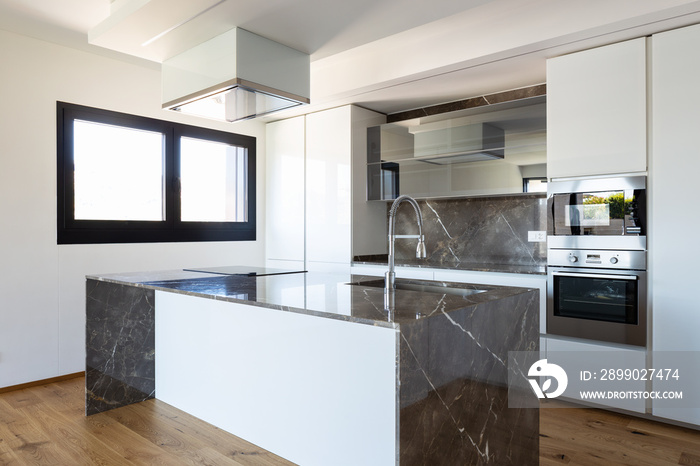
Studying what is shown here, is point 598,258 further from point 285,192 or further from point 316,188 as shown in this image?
point 285,192

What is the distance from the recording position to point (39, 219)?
3514 mm

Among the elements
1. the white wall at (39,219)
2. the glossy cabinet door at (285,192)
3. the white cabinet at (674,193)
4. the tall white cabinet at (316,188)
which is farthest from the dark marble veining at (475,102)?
the white wall at (39,219)

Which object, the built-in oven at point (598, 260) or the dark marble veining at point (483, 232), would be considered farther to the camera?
the dark marble veining at point (483, 232)

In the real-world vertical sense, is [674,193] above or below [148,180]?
below

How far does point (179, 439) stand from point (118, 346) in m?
0.79

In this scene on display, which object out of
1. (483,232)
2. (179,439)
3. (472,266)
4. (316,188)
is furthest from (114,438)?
(483,232)

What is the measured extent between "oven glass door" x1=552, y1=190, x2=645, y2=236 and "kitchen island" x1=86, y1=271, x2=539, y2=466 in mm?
1125

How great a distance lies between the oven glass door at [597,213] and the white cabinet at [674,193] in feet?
0.31

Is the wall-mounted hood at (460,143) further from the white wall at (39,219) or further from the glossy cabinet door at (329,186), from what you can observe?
the white wall at (39,219)

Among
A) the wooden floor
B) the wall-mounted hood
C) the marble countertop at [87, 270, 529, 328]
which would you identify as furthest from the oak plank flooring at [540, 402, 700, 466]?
the wall-mounted hood

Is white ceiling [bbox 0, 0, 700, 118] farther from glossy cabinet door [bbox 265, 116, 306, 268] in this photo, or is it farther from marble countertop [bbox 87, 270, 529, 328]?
marble countertop [bbox 87, 270, 529, 328]

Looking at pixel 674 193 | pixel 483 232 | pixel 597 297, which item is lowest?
pixel 597 297

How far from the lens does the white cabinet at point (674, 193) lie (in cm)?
259

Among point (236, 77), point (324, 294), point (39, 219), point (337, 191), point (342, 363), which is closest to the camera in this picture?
point (342, 363)
